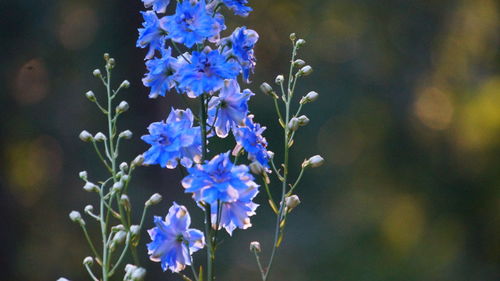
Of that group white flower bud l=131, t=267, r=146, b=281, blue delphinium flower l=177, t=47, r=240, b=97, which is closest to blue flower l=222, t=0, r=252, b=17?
blue delphinium flower l=177, t=47, r=240, b=97

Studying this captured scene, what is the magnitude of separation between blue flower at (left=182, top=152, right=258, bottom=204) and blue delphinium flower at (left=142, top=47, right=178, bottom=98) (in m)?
0.19

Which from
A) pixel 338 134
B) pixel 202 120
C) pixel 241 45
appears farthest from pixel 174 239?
pixel 338 134

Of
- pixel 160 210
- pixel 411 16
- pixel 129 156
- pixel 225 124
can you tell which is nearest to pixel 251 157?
pixel 225 124

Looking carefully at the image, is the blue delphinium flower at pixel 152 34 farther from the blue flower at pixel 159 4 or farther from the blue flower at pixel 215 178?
the blue flower at pixel 215 178

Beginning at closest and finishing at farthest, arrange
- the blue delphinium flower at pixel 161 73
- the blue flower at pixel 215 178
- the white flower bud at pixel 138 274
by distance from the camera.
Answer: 1. the white flower bud at pixel 138 274
2. the blue flower at pixel 215 178
3. the blue delphinium flower at pixel 161 73

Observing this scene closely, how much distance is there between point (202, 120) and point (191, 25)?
0.18 metres

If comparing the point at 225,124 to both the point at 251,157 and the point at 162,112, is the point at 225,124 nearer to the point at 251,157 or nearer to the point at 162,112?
the point at 251,157

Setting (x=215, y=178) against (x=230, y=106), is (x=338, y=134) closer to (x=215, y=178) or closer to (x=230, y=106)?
(x=230, y=106)

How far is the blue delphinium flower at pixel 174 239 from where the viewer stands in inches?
55.2

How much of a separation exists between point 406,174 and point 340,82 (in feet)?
3.62

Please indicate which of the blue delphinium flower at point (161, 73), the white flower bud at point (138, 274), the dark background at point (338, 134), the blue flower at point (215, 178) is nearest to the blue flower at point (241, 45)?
the blue delphinium flower at point (161, 73)

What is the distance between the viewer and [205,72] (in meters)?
1.34

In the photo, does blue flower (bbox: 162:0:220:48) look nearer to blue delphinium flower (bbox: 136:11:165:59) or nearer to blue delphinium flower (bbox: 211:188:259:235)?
blue delphinium flower (bbox: 136:11:165:59)

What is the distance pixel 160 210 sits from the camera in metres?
5.51
